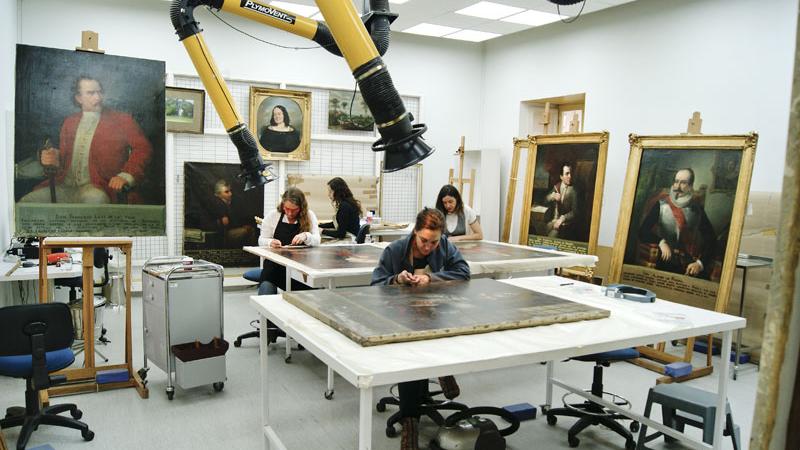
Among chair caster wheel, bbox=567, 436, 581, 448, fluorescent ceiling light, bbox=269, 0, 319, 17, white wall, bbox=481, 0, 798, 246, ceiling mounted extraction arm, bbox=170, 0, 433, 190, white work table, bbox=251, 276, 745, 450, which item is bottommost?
chair caster wheel, bbox=567, 436, 581, 448

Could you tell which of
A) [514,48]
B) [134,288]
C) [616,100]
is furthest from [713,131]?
[134,288]

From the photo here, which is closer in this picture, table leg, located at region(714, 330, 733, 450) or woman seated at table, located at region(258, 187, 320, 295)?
table leg, located at region(714, 330, 733, 450)

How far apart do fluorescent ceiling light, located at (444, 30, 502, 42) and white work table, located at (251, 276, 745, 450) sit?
5.79 m

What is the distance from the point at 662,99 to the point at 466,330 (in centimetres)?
507

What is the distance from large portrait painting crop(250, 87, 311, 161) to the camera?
7539mm

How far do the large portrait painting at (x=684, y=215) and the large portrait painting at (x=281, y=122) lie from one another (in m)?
4.21

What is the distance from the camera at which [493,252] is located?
5.08 m

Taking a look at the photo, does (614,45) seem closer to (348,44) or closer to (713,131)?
(713,131)

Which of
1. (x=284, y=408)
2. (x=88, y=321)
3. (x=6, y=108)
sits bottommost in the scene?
(x=284, y=408)

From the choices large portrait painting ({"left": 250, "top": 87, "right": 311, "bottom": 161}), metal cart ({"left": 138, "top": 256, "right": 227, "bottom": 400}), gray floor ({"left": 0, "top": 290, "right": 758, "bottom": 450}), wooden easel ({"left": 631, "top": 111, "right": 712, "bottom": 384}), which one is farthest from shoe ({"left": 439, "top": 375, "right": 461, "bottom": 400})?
large portrait painting ({"left": 250, "top": 87, "right": 311, "bottom": 161})

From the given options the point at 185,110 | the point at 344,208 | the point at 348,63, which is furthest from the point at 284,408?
the point at 185,110

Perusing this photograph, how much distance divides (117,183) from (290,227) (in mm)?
1939

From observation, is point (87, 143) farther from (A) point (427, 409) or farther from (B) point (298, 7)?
(B) point (298, 7)

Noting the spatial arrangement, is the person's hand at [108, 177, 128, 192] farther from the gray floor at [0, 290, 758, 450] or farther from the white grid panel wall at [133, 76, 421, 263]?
the white grid panel wall at [133, 76, 421, 263]
